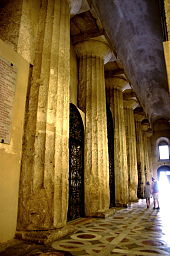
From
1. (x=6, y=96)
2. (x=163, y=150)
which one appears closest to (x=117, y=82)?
(x=6, y=96)

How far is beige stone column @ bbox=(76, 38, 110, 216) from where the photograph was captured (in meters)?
7.28

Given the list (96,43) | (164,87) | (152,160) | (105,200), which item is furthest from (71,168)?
(152,160)

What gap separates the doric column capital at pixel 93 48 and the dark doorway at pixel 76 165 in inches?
118

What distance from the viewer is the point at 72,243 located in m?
3.82

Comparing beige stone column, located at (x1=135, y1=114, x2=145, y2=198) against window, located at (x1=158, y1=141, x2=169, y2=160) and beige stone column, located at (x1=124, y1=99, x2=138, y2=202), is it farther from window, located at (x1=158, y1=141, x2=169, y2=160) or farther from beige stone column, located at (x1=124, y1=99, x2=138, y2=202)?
window, located at (x1=158, y1=141, x2=169, y2=160)

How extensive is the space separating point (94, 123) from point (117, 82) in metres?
4.85

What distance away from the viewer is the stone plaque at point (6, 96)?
373 centimetres

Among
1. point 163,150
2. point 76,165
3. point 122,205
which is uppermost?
point 163,150

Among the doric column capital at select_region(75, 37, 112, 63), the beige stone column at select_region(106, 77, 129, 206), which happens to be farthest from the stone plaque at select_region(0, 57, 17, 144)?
the beige stone column at select_region(106, 77, 129, 206)

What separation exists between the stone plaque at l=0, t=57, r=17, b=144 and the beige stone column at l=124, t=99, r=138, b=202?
1092cm

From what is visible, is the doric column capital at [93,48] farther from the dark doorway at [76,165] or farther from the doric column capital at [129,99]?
the doric column capital at [129,99]

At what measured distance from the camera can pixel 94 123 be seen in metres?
8.10

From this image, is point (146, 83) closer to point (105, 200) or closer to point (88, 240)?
point (105, 200)

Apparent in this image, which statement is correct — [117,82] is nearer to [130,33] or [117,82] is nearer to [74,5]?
[130,33]
